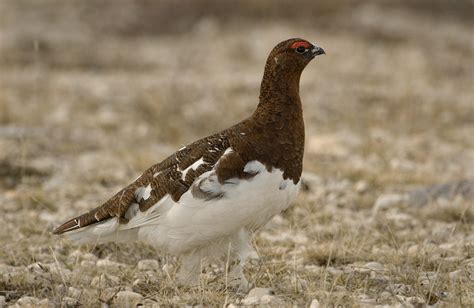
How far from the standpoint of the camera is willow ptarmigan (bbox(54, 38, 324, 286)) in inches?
172

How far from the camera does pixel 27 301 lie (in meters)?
4.33

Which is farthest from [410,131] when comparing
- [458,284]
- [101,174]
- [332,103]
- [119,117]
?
[458,284]

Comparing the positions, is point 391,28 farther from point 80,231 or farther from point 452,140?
point 80,231

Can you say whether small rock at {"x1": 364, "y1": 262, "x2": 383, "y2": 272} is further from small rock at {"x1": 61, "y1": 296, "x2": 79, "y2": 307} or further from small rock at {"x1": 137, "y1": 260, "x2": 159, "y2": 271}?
small rock at {"x1": 61, "y1": 296, "x2": 79, "y2": 307}

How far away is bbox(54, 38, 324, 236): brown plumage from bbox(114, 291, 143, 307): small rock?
1.71ft

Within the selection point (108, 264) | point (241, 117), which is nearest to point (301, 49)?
point (108, 264)

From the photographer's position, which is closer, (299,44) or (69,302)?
(69,302)

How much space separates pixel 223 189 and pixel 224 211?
115 mm

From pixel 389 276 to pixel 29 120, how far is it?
7.45 metres

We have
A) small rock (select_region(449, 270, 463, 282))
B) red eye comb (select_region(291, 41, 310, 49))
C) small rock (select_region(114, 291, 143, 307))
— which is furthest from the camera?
red eye comb (select_region(291, 41, 310, 49))

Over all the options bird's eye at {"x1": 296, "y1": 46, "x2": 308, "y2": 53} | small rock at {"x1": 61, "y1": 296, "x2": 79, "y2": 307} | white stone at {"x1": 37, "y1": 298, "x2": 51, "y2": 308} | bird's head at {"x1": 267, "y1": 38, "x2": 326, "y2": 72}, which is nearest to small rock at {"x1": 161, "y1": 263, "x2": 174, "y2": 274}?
small rock at {"x1": 61, "y1": 296, "x2": 79, "y2": 307}

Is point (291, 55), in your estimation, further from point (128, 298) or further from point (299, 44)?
point (128, 298)

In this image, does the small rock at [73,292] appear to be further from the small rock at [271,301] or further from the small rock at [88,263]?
the small rock at [271,301]

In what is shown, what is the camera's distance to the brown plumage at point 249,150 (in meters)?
4.43
